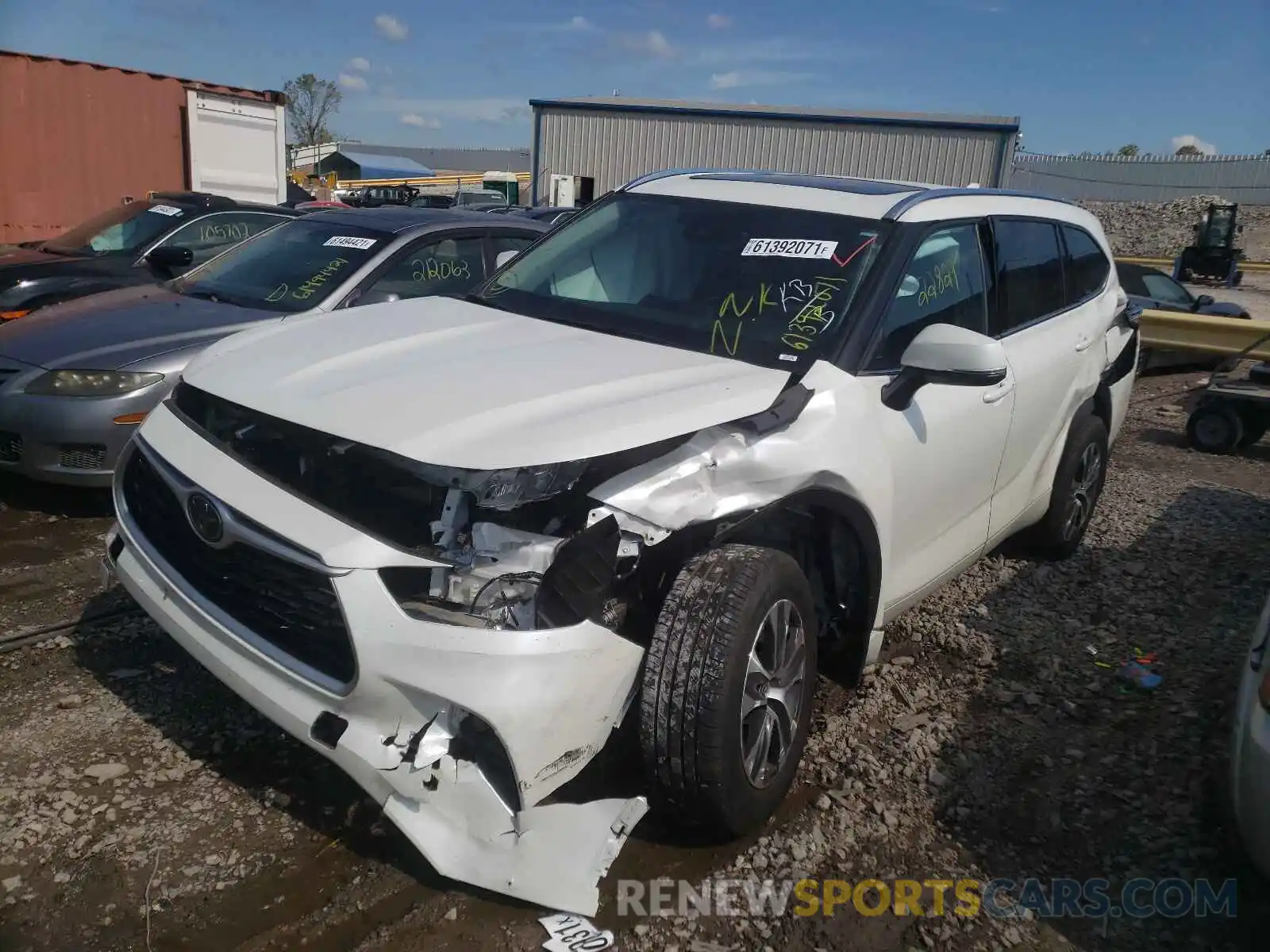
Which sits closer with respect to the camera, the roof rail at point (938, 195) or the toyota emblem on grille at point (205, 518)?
the toyota emblem on grille at point (205, 518)

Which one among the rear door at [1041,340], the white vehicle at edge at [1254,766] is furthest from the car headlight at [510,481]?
the rear door at [1041,340]

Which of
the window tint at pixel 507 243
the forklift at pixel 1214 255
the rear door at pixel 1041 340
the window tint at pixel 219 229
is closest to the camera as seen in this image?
the rear door at pixel 1041 340

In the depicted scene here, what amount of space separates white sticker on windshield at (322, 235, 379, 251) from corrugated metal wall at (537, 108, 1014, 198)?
21.9m

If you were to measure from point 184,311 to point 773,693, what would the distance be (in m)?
4.22

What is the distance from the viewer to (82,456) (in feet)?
16.0

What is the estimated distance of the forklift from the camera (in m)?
26.0

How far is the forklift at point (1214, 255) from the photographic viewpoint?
26.0 meters

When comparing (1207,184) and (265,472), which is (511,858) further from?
(1207,184)

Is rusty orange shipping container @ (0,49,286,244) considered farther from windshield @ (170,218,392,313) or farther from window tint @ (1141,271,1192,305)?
window tint @ (1141,271,1192,305)

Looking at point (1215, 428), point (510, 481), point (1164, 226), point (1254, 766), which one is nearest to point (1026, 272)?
point (1254, 766)

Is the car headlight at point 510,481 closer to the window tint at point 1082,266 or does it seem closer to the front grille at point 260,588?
the front grille at point 260,588

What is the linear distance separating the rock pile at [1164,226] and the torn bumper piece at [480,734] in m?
35.8

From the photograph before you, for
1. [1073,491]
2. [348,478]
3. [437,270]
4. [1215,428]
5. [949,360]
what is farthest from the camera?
[1215,428]

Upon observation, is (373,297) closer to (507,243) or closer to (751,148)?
(507,243)
